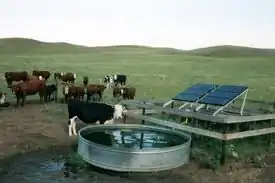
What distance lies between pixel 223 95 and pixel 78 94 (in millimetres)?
11156

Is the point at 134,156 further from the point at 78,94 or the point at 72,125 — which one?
the point at 78,94

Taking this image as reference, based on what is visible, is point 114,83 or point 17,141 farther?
point 114,83

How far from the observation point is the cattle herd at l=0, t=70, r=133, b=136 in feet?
44.6

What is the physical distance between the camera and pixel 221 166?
1050 cm

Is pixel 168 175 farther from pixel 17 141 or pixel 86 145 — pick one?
pixel 17 141

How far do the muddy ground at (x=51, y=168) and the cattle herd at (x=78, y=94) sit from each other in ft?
3.44

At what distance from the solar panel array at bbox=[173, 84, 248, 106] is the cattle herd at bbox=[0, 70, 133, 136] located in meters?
2.56

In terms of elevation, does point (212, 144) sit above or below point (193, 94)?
below

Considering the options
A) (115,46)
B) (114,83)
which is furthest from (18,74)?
(115,46)

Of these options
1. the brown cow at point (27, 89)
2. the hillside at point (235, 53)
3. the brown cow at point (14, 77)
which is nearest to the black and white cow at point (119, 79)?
the brown cow at point (14, 77)

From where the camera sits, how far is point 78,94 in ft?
69.7

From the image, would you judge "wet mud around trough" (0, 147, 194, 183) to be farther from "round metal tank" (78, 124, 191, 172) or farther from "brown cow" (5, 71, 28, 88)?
"brown cow" (5, 71, 28, 88)

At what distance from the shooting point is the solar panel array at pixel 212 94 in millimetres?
11469

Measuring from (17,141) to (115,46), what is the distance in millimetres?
159344
